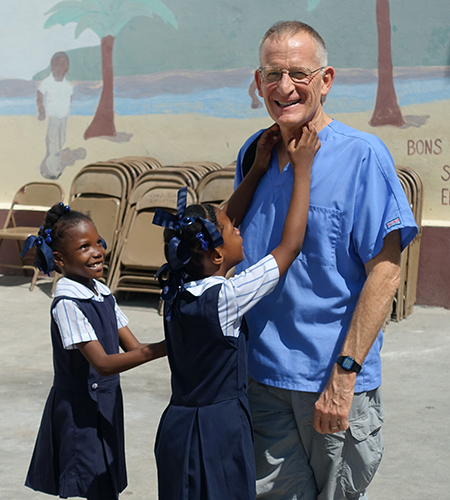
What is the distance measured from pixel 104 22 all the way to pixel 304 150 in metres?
6.90

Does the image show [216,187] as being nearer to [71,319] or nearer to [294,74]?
[71,319]

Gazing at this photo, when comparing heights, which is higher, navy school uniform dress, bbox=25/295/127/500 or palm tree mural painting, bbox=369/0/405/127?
palm tree mural painting, bbox=369/0/405/127

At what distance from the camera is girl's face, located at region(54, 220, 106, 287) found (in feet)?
8.34

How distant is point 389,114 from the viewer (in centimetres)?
705

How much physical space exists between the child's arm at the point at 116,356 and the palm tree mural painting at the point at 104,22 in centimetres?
621

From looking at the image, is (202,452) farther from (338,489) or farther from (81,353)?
(81,353)

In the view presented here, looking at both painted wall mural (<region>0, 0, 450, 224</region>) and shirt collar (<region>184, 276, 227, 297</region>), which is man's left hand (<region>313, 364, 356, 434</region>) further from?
painted wall mural (<region>0, 0, 450, 224</region>)

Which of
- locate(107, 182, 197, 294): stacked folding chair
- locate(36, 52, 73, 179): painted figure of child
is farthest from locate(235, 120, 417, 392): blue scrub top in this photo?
locate(36, 52, 73, 179): painted figure of child

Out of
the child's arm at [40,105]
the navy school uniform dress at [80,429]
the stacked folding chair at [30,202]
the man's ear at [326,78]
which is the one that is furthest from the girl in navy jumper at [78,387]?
the child's arm at [40,105]

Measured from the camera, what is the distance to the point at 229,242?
208 cm

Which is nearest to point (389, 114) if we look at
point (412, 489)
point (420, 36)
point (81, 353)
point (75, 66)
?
point (420, 36)

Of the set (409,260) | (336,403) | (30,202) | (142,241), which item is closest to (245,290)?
(336,403)

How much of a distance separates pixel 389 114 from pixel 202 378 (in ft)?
18.4

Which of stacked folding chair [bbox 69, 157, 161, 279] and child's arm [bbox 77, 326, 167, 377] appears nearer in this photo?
child's arm [bbox 77, 326, 167, 377]
